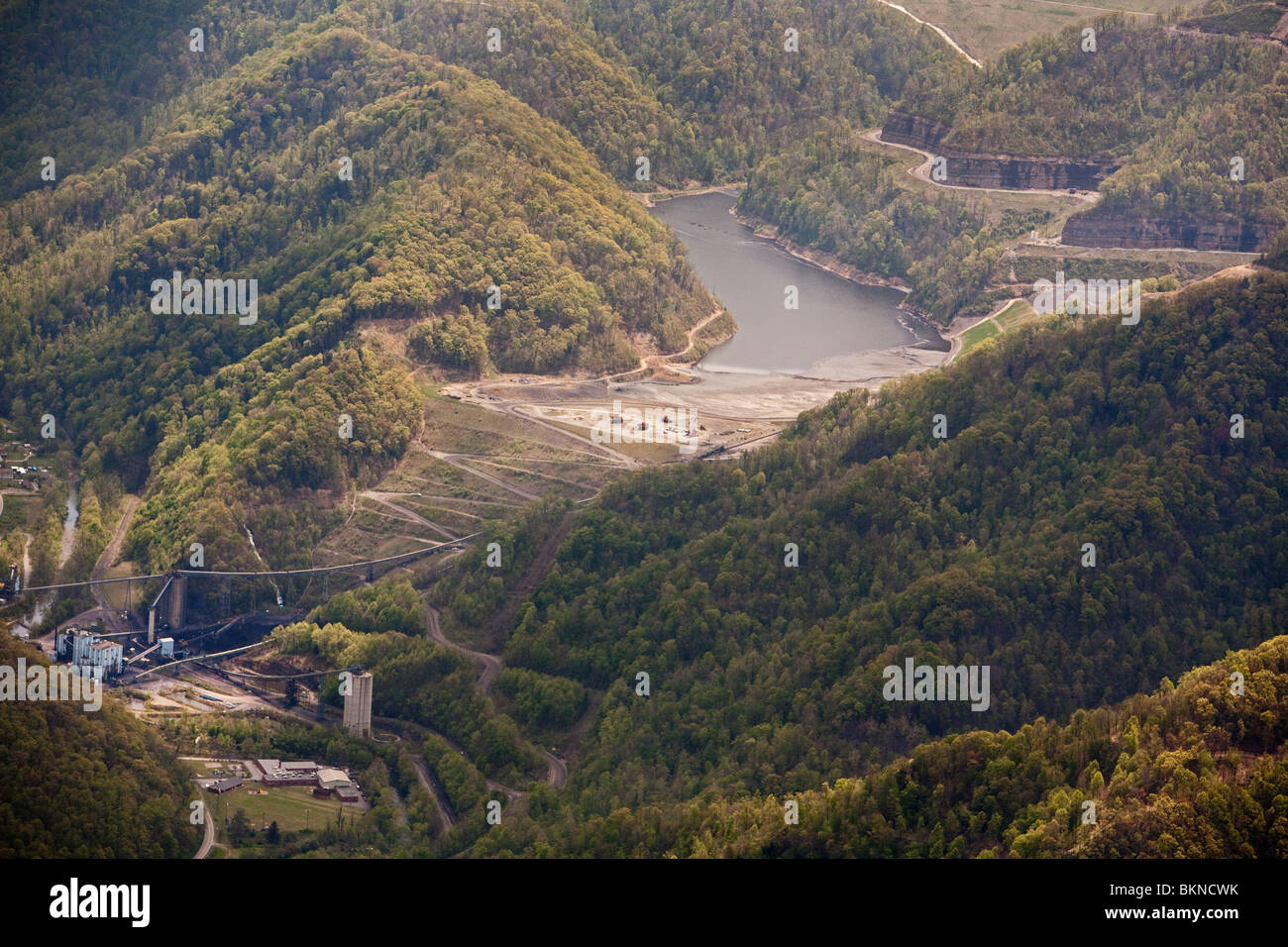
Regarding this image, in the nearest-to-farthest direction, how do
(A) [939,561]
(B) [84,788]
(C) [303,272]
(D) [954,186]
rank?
(B) [84,788]
(A) [939,561]
(C) [303,272]
(D) [954,186]

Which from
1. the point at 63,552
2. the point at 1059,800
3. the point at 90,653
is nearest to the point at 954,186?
the point at 63,552

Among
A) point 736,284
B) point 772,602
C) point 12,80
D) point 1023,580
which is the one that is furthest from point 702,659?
point 12,80

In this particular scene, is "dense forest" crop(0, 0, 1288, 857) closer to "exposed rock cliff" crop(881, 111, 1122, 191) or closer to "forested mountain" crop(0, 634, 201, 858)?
"forested mountain" crop(0, 634, 201, 858)

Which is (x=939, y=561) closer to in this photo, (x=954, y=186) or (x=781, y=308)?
(x=781, y=308)

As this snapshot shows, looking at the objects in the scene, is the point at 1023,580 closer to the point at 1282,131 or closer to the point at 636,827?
the point at 636,827

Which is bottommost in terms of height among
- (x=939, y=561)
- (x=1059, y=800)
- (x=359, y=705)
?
(x=359, y=705)

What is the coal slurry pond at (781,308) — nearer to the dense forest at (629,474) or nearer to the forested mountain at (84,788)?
the dense forest at (629,474)

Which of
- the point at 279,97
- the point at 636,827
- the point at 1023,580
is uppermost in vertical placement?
the point at 279,97
